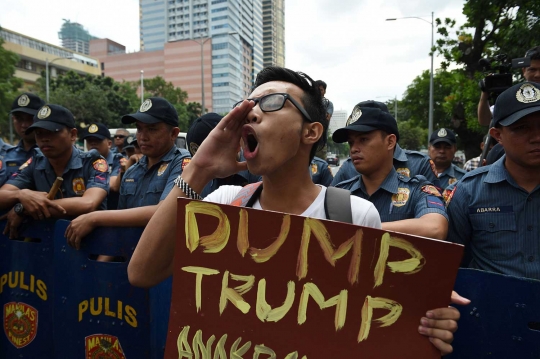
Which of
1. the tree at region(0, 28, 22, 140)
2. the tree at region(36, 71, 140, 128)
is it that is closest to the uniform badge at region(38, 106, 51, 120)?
the tree at region(0, 28, 22, 140)

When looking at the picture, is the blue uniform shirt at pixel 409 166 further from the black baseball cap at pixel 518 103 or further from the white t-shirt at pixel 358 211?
the white t-shirt at pixel 358 211

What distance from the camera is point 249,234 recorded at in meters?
1.27

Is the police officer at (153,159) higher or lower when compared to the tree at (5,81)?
lower

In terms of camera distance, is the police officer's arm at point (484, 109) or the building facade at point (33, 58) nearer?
A: the police officer's arm at point (484, 109)

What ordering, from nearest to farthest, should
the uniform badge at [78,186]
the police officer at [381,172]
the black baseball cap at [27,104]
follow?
the police officer at [381,172], the uniform badge at [78,186], the black baseball cap at [27,104]

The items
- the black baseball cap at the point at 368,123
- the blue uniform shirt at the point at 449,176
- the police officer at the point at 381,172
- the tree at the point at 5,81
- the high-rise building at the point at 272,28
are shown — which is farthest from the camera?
the high-rise building at the point at 272,28

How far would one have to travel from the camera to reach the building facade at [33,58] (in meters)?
50.5

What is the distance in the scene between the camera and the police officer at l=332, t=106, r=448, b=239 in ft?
9.11

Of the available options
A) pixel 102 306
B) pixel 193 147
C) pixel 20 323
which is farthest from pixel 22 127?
pixel 102 306

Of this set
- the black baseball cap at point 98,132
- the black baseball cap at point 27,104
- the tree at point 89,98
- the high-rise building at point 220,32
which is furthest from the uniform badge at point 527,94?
the high-rise building at point 220,32

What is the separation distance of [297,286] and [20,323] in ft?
7.94

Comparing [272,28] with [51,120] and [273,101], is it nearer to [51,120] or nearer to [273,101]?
[51,120]

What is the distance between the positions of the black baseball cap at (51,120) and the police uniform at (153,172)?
562 millimetres

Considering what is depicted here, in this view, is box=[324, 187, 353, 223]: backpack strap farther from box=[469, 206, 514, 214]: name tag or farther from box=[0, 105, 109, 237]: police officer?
box=[0, 105, 109, 237]: police officer
